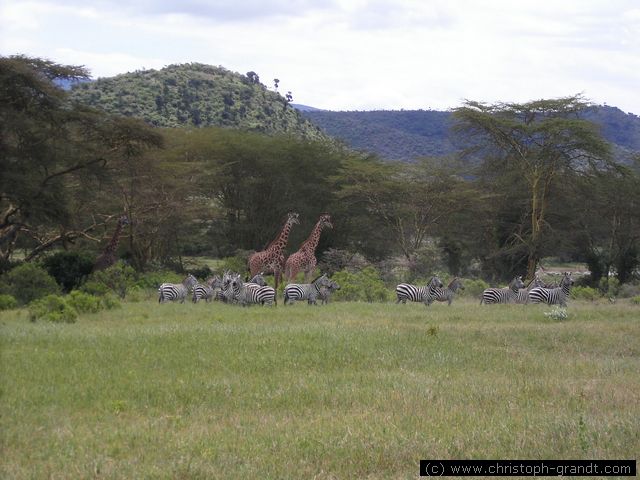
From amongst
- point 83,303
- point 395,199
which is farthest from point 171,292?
point 395,199

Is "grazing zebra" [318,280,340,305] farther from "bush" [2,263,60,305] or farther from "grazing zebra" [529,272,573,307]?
"bush" [2,263,60,305]

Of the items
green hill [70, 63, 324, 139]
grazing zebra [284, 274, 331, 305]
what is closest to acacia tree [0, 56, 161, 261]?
grazing zebra [284, 274, 331, 305]

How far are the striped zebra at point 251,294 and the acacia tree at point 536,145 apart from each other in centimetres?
1720

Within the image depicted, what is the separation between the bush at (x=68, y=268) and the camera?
22.8 metres

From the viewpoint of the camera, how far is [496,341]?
12727mm

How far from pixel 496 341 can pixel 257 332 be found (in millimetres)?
3863

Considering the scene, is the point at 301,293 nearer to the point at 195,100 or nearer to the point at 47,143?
the point at 47,143

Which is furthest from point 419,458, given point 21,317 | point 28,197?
point 28,197

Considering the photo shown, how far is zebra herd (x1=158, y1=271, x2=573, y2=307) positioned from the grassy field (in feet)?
15.2

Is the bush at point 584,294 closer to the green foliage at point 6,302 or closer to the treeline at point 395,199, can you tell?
the treeline at point 395,199

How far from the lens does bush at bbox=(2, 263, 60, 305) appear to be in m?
19.7

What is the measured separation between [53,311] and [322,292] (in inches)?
266

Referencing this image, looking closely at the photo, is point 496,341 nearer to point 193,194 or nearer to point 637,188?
point 193,194

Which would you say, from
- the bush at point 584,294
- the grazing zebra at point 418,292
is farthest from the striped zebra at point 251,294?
the bush at point 584,294
